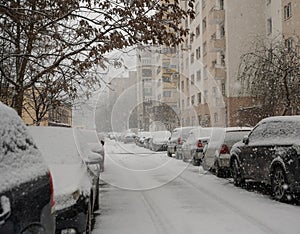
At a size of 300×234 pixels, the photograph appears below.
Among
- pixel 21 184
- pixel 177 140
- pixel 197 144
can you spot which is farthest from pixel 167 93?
pixel 21 184

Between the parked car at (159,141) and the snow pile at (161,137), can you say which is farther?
the snow pile at (161,137)

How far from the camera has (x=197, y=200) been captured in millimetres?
10297

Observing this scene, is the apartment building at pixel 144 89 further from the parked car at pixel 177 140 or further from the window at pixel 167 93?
the window at pixel 167 93

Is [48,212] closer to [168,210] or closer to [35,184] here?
[35,184]

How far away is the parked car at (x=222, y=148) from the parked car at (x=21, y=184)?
1131cm

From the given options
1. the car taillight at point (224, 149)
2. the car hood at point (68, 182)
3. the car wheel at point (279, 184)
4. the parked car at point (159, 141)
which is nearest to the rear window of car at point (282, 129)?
the car wheel at point (279, 184)

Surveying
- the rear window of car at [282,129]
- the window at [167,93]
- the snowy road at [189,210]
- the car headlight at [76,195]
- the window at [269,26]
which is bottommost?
the snowy road at [189,210]

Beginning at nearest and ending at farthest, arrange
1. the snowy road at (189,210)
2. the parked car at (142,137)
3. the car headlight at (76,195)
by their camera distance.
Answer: the car headlight at (76,195), the snowy road at (189,210), the parked car at (142,137)

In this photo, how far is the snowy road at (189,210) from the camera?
7.38 metres

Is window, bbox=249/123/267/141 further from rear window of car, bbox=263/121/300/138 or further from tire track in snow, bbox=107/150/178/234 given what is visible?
tire track in snow, bbox=107/150/178/234

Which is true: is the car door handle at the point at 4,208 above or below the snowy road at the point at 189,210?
above

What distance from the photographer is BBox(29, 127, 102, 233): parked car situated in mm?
5742

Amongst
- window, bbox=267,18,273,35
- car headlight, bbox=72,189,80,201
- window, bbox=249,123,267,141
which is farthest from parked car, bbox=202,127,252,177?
window, bbox=267,18,273,35

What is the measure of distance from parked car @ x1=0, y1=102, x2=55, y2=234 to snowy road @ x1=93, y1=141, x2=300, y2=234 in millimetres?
3486
